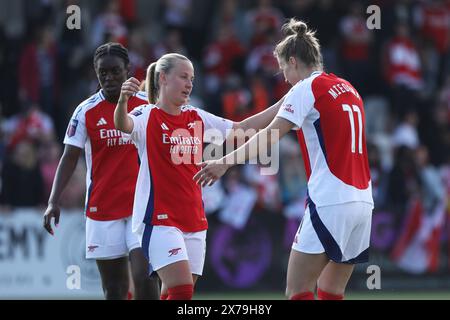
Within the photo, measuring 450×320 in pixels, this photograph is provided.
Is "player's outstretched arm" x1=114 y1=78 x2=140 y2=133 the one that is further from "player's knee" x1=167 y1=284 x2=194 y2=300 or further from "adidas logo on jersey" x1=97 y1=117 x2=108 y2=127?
"player's knee" x1=167 y1=284 x2=194 y2=300

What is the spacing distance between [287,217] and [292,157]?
116 cm

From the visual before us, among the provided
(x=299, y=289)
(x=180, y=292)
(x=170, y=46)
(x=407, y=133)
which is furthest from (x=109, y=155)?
(x=407, y=133)

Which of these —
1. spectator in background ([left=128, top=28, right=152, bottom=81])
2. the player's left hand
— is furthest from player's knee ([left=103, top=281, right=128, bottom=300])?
spectator in background ([left=128, top=28, right=152, bottom=81])

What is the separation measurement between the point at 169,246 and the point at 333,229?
1.22 m

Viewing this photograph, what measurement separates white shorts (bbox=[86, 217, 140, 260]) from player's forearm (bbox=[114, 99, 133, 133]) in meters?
1.31

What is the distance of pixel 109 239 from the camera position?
27.6ft

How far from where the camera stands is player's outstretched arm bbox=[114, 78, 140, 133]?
7.16 metres

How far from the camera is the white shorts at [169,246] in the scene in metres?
7.30

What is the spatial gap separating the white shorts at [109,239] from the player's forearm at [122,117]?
51.6 inches

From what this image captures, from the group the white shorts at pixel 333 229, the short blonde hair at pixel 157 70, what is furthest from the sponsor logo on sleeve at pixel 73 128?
the white shorts at pixel 333 229

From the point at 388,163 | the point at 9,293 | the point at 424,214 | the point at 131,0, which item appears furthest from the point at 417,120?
the point at 9,293

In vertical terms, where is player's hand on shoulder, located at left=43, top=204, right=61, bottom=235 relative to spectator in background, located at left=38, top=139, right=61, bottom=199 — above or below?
below

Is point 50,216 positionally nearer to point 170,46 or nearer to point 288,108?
point 288,108
